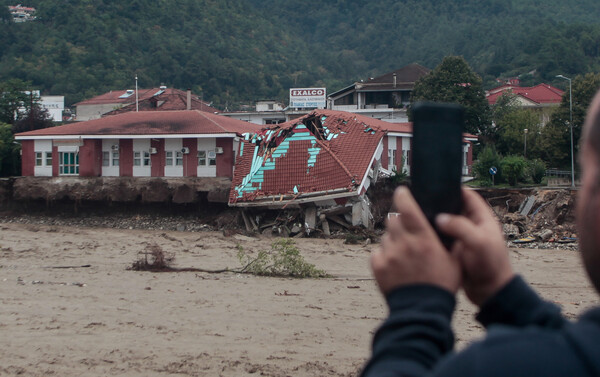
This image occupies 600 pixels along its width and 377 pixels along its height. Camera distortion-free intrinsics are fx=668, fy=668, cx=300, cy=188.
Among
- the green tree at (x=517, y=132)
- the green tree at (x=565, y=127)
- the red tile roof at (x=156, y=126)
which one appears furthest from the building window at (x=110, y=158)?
the green tree at (x=565, y=127)

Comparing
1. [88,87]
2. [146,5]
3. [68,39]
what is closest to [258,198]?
[88,87]

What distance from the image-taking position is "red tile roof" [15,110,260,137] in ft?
121

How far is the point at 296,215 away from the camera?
30672mm

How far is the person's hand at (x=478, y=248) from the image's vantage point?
5.07ft

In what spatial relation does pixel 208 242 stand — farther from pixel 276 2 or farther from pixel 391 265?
pixel 276 2

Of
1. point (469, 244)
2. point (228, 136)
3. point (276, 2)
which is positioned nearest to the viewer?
point (469, 244)

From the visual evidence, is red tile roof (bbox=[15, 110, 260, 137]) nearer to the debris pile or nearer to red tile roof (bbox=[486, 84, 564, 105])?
the debris pile

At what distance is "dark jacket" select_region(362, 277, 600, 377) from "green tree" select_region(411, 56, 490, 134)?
49258 millimetres

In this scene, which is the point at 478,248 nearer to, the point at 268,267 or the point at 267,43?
the point at 268,267

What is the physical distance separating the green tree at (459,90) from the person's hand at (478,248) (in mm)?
49249

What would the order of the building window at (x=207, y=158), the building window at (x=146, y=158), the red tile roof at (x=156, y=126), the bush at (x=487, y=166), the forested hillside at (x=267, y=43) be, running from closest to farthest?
the building window at (x=207, y=158)
the red tile roof at (x=156, y=126)
the building window at (x=146, y=158)
the bush at (x=487, y=166)
the forested hillside at (x=267, y=43)

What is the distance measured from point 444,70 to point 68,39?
69.7m

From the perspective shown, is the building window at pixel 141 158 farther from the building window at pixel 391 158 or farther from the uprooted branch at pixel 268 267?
the uprooted branch at pixel 268 267

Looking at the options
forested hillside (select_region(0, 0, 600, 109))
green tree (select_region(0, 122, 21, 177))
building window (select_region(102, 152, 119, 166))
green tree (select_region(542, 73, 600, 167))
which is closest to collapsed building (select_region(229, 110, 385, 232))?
building window (select_region(102, 152, 119, 166))
